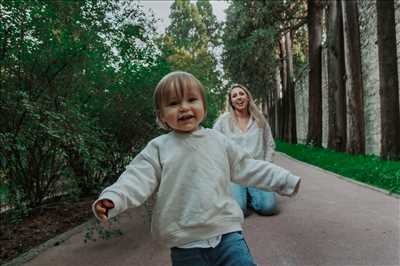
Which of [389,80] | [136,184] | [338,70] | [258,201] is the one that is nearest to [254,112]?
[258,201]

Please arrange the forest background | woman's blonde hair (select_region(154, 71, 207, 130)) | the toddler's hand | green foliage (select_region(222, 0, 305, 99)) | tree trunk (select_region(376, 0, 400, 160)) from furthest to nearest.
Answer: green foliage (select_region(222, 0, 305, 99)) → tree trunk (select_region(376, 0, 400, 160)) → the forest background → woman's blonde hair (select_region(154, 71, 207, 130)) → the toddler's hand

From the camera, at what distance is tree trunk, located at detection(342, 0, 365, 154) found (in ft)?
39.8

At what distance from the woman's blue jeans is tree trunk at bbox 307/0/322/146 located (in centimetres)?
1298

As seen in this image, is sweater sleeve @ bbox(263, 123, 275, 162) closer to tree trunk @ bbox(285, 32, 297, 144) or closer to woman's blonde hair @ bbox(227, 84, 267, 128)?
woman's blonde hair @ bbox(227, 84, 267, 128)

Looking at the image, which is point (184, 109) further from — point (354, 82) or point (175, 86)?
point (354, 82)

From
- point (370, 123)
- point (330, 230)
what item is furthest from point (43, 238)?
point (370, 123)

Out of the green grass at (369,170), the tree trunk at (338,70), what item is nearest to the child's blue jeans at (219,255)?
the green grass at (369,170)

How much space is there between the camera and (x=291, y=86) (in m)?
24.1

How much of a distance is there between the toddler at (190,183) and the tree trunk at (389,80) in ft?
27.0

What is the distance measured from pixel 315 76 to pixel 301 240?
1468 centimetres

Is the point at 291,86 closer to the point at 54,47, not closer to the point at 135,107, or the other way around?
the point at 135,107

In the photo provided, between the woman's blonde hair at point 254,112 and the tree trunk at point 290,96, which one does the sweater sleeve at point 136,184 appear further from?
the tree trunk at point 290,96

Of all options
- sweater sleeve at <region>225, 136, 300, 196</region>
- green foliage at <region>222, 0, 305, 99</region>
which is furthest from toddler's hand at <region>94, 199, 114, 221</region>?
green foliage at <region>222, 0, 305, 99</region>

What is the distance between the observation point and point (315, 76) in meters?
17.9
